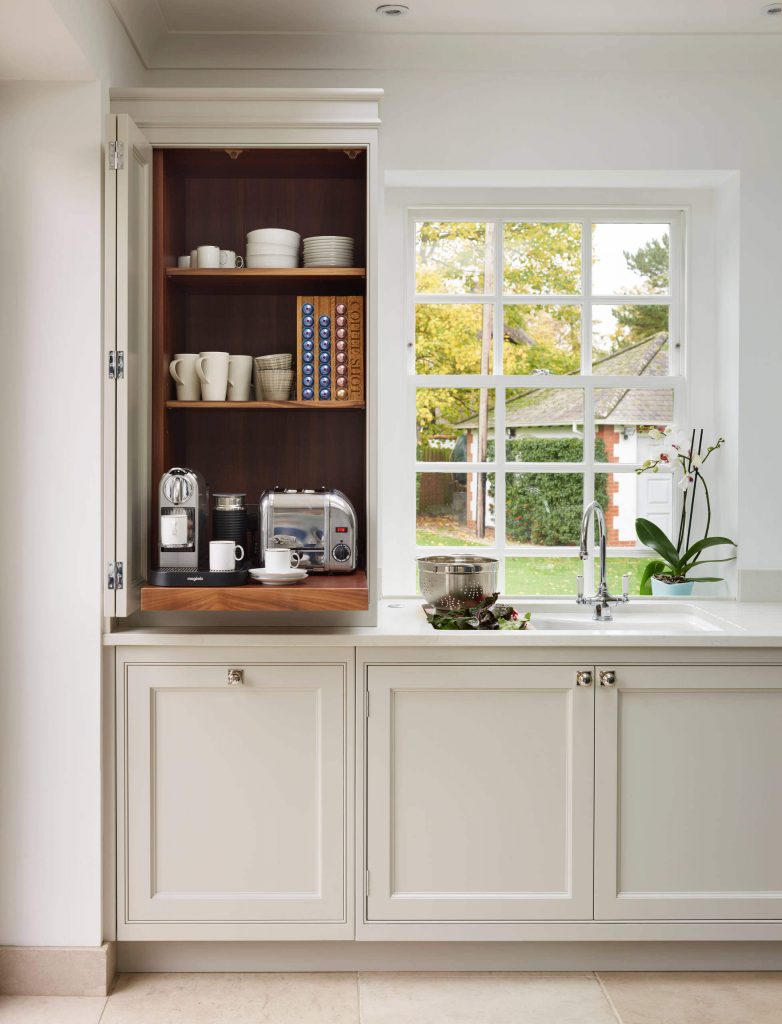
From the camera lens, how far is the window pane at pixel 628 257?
3148 mm

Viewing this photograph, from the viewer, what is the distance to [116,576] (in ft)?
7.45

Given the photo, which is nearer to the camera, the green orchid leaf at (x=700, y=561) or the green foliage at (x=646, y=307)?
the green orchid leaf at (x=700, y=561)

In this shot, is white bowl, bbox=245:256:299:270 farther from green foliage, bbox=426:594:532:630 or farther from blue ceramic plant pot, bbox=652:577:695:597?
blue ceramic plant pot, bbox=652:577:695:597

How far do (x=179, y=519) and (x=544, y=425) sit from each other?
1404 millimetres

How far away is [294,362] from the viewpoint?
2.64m

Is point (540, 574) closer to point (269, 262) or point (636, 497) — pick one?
point (636, 497)

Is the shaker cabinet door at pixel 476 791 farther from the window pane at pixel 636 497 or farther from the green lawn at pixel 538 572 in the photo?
the window pane at pixel 636 497

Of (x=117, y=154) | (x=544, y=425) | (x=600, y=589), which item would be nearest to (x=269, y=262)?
(x=117, y=154)

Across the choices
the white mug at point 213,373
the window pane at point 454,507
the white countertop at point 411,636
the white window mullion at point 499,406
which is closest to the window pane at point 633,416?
the white window mullion at point 499,406

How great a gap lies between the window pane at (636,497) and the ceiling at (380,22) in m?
1.40

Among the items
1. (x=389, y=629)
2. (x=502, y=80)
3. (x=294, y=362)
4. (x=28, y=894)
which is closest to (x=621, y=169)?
(x=502, y=80)

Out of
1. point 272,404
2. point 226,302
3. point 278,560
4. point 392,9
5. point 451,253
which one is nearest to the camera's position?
point 278,560

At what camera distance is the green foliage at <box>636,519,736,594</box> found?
120 inches

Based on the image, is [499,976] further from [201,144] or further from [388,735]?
[201,144]
